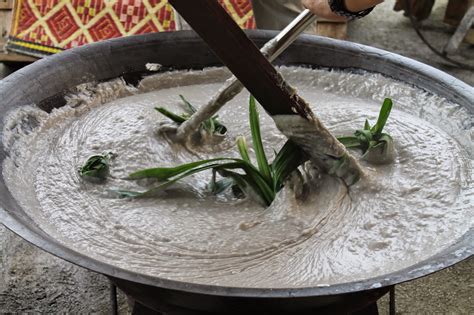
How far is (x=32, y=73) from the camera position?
6.05 ft

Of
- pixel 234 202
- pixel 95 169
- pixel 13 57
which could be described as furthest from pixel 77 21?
pixel 234 202

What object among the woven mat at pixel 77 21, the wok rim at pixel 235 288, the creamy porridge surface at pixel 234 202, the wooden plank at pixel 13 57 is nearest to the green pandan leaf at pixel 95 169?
the creamy porridge surface at pixel 234 202

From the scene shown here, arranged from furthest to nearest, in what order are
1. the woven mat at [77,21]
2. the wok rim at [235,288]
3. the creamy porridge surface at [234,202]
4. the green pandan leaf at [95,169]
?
the woven mat at [77,21] < the green pandan leaf at [95,169] < the creamy porridge surface at [234,202] < the wok rim at [235,288]

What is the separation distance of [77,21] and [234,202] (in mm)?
2256

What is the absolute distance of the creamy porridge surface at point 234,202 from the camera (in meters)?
1.43

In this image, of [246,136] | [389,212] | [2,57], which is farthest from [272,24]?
[389,212]

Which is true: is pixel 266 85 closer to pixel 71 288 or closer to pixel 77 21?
pixel 71 288

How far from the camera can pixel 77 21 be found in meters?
3.52

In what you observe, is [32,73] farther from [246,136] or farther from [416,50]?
[416,50]

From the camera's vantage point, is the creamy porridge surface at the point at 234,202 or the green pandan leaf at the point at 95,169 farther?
the green pandan leaf at the point at 95,169

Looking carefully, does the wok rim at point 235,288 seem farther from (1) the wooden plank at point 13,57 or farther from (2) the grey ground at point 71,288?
(1) the wooden plank at point 13,57

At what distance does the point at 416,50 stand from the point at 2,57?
3.09 meters

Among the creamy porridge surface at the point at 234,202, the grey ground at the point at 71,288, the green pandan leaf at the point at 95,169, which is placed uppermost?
the green pandan leaf at the point at 95,169

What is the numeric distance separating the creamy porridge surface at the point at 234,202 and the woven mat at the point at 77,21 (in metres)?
1.47
